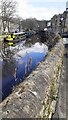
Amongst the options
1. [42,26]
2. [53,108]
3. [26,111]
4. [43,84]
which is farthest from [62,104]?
[42,26]

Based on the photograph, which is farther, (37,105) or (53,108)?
(53,108)

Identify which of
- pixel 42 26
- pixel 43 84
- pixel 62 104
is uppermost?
pixel 43 84

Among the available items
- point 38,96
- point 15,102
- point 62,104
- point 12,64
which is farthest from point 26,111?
point 12,64

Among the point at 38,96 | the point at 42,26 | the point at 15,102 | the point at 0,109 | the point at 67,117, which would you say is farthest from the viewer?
the point at 42,26

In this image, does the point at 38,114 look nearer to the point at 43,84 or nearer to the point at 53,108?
the point at 43,84

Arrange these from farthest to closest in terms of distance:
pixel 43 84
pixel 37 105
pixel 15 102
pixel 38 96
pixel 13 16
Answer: pixel 13 16 → pixel 43 84 → pixel 38 96 → pixel 37 105 → pixel 15 102

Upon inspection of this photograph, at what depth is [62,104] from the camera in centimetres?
1156

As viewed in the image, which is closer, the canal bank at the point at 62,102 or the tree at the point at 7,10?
the canal bank at the point at 62,102

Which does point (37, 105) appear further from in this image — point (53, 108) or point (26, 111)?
point (53, 108)

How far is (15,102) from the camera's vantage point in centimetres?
616

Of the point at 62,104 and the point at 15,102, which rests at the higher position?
the point at 15,102

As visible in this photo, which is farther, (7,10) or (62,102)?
(7,10)

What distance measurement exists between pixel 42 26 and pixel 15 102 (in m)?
133

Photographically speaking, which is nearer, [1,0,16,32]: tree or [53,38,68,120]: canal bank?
[53,38,68,120]: canal bank
